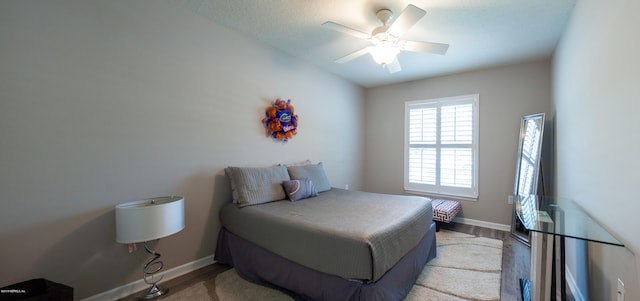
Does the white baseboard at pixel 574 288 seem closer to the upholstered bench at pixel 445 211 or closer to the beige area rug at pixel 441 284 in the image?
the beige area rug at pixel 441 284

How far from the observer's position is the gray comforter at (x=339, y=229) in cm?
162

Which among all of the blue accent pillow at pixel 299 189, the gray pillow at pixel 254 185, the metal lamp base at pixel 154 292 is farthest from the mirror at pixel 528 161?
the metal lamp base at pixel 154 292

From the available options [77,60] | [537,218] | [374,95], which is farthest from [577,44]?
[77,60]

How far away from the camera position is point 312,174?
10.7ft

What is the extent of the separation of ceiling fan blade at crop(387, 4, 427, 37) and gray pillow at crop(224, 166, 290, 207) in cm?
185

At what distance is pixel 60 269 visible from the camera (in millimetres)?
1738

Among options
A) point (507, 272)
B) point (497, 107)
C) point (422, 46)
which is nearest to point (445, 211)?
point (507, 272)

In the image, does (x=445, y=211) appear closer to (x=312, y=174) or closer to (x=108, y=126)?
(x=312, y=174)

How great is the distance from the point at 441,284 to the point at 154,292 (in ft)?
7.80

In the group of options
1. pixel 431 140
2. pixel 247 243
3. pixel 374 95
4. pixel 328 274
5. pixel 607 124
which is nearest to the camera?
pixel 607 124

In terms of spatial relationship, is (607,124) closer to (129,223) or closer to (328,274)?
(328,274)

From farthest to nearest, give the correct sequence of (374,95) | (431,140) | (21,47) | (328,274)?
(374,95)
(431,140)
(328,274)
(21,47)

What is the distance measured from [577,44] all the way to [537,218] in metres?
1.55

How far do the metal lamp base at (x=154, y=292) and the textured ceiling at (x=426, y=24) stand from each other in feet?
8.10
